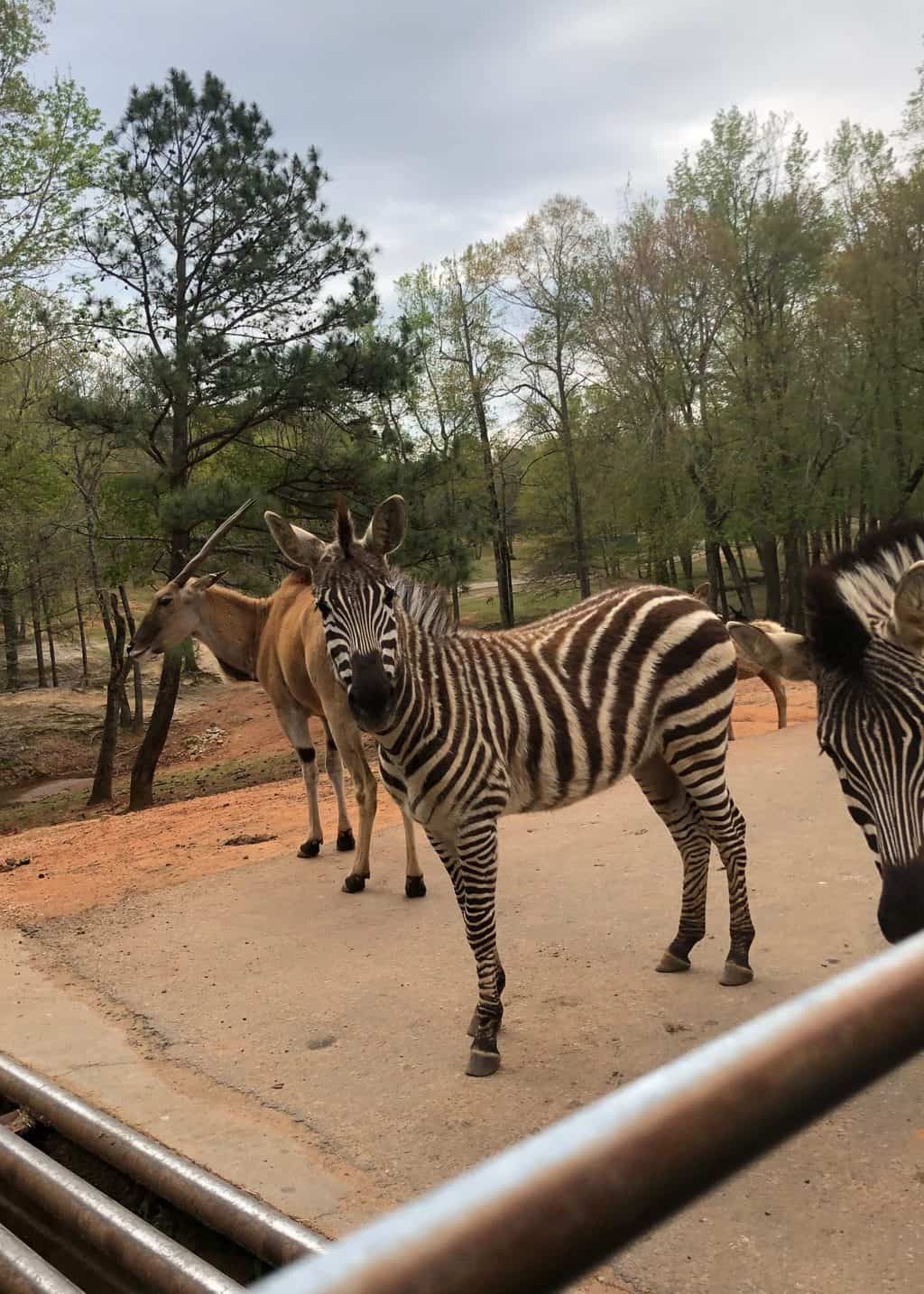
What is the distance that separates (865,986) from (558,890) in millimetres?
5687

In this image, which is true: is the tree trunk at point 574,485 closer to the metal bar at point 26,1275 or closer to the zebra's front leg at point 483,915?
the zebra's front leg at point 483,915

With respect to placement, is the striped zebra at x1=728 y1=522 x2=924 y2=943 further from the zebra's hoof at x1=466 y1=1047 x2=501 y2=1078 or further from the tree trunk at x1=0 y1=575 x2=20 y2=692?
the tree trunk at x1=0 y1=575 x2=20 y2=692

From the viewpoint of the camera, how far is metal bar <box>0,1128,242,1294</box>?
270cm

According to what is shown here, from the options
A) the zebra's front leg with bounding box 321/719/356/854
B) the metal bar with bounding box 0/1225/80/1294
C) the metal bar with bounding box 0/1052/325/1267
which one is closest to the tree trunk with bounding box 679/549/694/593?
the zebra's front leg with bounding box 321/719/356/854

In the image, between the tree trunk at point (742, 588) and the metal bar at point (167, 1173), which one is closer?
the metal bar at point (167, 1173)

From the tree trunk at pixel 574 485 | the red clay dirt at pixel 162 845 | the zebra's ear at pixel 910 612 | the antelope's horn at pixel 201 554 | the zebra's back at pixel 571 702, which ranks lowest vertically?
the red clay dirt at pixel 162 845

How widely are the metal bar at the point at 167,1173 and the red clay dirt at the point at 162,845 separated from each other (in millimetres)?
2944

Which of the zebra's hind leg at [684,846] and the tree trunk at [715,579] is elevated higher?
the tree trunk at [715,579]

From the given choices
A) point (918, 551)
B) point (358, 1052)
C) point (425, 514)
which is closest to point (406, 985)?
point (358, 1052)

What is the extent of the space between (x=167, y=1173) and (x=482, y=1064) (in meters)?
1.31

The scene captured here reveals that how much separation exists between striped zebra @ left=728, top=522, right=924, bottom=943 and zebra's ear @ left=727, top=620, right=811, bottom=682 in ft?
0.28

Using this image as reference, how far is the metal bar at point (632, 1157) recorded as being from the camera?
48cm

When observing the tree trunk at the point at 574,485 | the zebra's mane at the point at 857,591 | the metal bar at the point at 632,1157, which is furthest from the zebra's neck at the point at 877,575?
the tree trunk at the point at 574,485

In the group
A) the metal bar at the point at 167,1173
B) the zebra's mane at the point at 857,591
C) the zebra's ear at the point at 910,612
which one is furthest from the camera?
the zebra's mane at the point at 857,591
